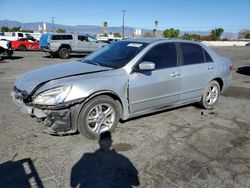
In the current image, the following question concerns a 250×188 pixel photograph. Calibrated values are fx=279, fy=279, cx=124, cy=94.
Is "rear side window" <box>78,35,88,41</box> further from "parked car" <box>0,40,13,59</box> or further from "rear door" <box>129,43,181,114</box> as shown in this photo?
"rear door" <box>129,43,181,114</box>

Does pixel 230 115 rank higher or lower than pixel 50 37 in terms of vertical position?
lower

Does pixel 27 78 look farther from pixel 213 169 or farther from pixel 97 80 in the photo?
pixel 213 169

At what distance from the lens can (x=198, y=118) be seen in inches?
231

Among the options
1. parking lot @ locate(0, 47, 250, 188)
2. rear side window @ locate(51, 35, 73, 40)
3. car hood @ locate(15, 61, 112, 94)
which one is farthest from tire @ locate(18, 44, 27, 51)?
car hood @ locate(15, 61, 112, 94)

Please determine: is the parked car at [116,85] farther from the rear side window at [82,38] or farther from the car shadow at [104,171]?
the rear side window at [82,38]

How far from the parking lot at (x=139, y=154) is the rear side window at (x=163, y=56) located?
1123mm

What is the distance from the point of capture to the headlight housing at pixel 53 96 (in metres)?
Answer: 4.11

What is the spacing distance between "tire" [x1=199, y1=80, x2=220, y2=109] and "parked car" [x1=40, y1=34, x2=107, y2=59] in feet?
50.9

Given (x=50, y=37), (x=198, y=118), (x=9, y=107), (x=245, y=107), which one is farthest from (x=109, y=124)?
(x=50, y=37)

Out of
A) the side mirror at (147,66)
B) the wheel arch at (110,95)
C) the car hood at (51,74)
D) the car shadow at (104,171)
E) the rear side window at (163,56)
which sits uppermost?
the rear side window at (163,56)

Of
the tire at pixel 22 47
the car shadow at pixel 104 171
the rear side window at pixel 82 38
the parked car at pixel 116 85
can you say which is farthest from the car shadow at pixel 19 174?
the tire at pixel 22 47

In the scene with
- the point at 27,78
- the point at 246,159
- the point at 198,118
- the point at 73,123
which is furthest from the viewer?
the point at 198,118

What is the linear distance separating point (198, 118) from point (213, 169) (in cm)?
228

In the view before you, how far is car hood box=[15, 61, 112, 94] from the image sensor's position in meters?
4.36
